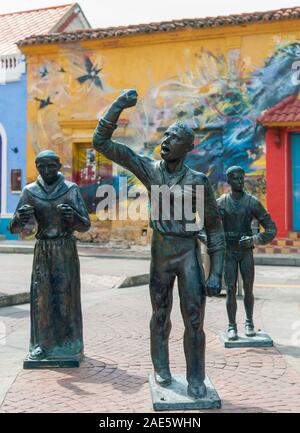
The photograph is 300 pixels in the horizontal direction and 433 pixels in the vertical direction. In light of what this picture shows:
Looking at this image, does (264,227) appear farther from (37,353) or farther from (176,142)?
(37,353)

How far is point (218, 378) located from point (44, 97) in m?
14.6

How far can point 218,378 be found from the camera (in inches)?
187

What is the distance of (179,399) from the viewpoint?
3.99 m

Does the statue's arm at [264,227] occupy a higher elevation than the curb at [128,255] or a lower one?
higher

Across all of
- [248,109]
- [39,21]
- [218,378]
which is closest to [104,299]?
[218,378]

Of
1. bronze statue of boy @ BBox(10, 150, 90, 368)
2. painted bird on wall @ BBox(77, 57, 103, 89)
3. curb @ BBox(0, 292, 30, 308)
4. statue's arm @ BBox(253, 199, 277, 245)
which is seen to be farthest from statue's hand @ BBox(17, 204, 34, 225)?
painted bird on wall @ BBox(77, 57, 103, 89)

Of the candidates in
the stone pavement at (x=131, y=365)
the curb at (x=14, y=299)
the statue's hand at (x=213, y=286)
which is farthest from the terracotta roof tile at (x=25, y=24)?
the statue's hand at (x=213, y=286)

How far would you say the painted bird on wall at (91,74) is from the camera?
1714 cm

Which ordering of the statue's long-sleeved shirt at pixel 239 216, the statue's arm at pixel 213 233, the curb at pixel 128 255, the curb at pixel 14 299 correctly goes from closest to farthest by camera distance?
the statue's arm at pixel 213 233 → the statue's long-sleeved shirt at pixel 239 216 → the curb at pixel 14 299 → the curb at pixel 128 255

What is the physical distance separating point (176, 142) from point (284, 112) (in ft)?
36.9

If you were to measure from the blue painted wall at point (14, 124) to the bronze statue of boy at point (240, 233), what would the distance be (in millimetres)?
13013

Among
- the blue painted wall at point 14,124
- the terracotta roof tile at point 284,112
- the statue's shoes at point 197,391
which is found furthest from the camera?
the blue painted wall at point 14,124

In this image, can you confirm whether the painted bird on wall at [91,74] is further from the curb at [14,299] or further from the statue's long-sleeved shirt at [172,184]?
the statue's long-sleeved shirt at [172,184]

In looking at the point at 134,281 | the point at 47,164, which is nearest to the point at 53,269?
the point at 47,164
